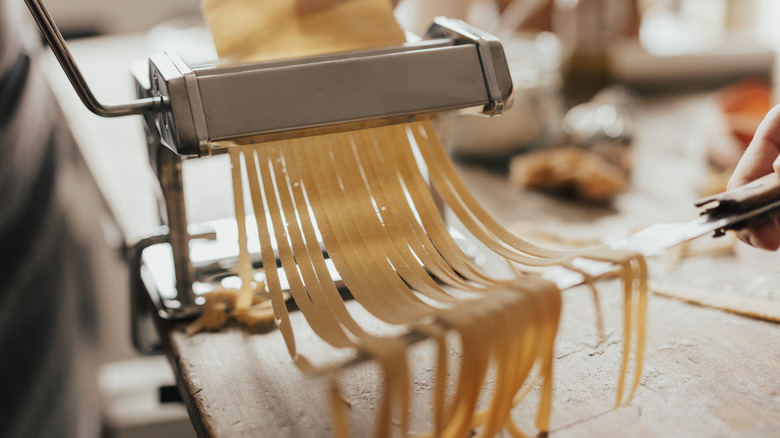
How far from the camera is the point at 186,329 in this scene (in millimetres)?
637

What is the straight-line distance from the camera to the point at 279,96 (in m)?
0.52

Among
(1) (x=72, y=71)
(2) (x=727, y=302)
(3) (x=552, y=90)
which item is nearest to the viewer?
(1) (x=72, y=71)

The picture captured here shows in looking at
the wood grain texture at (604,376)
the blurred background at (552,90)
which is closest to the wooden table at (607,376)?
the wood grain texture at (604,376)

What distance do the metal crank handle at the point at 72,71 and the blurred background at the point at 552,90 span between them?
34 centimetres

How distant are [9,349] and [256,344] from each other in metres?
0.27

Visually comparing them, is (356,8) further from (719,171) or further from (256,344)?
(719,171)

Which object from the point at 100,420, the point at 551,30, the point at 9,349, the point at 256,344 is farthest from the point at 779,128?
the point at 551,30

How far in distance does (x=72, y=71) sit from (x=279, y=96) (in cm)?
16

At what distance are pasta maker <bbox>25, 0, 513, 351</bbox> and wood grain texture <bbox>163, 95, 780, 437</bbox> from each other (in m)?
0.12

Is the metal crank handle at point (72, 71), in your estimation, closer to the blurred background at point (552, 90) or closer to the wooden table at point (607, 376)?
the wooden table at point (607, 376)

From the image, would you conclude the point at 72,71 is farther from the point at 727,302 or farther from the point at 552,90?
the point at 552,90

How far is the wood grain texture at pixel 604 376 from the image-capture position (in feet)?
1.63

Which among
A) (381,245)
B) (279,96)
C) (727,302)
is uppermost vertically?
(279,96)

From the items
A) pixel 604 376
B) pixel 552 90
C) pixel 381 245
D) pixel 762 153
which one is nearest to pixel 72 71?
pixel 381 245
